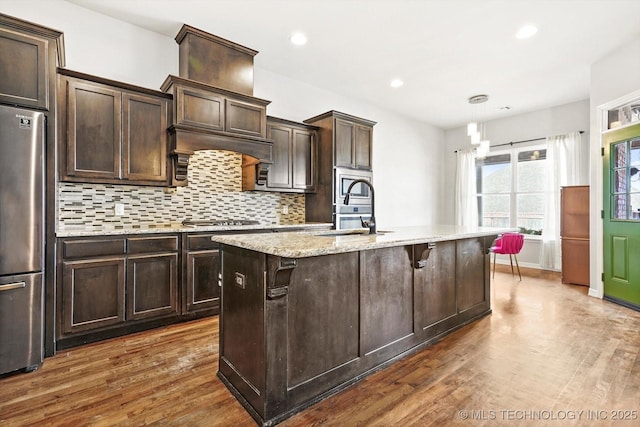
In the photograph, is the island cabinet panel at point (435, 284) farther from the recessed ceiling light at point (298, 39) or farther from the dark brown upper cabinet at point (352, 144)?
the recessed ceiling light at point (298, 39)

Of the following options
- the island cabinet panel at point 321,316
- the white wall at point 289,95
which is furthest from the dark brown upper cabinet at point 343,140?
the island cabinet panel at point 321,316

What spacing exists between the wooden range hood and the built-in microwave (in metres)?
1.13

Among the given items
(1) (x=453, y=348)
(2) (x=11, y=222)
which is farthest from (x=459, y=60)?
(2) (x=11, y=222)

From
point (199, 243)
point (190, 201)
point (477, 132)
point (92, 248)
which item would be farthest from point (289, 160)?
point (477, 132)

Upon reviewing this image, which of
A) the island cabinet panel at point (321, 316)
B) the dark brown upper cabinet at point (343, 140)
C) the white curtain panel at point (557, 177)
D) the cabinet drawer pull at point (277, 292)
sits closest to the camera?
the cabinet drawer pull at point (277, 292)

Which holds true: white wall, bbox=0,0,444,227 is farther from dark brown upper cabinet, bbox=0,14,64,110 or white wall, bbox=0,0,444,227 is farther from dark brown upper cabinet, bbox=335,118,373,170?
dark brown upper cabinet, bbox=0,14,64,110

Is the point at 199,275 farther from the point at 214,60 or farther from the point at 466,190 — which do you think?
the point at 466,190

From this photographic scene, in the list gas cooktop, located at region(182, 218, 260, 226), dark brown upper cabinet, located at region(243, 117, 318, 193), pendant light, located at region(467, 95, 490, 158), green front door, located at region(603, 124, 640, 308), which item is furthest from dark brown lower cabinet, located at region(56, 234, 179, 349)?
green front door, located at region(603, 124, 640, 308)

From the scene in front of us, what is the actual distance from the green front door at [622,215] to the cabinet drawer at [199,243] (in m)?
4.75

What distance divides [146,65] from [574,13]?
4508 mm

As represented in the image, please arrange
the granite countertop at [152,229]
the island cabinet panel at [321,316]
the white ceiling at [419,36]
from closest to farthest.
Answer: the island cabinet panel at [321,316]
the granite countertop at [152,229]
the white ceiling at [419,36]

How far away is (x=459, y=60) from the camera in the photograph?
414cm

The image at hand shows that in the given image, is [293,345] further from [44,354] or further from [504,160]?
[504,160]

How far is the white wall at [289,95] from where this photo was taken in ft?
10.1
